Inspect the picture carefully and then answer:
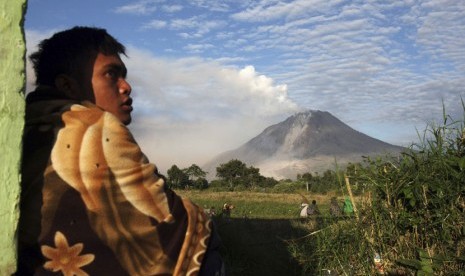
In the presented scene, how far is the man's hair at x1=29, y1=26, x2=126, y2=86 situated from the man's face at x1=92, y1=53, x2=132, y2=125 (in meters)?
0.04

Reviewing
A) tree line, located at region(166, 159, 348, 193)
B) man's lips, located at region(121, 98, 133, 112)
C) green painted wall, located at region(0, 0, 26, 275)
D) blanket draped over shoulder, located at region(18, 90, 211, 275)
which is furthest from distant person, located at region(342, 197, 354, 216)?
tree line, located at region(166, 159, 348, 193)

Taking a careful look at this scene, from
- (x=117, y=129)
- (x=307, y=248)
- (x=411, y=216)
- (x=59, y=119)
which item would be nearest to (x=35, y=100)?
(x=59, y=119)

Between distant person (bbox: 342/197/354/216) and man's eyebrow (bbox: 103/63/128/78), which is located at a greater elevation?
man's eyebrow (bbox: 103/63/128/78)

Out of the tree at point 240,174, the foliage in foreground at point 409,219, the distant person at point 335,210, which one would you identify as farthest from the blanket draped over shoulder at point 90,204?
the tree at point 240,174

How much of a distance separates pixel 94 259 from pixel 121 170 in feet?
0.93

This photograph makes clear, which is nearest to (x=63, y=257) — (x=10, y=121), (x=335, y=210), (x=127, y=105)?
(x=10, y=121)

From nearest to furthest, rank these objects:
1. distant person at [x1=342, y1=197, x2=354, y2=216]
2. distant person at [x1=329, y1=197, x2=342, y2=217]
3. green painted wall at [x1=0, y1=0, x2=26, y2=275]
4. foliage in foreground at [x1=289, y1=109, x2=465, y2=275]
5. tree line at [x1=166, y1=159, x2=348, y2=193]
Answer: green painted wall at [x1=0, y1=0, x2=26, y2=275] → foliage in foreground at [x1=289, y1=109, x2=465, y2=275] → distant person at [x1=342, y1=197, x2=354, y2=216] → distant person at [x1=329, y1=197, x2=342, y2=217] → tree line at [x1=166, y1=159, x2=348, y2=193]

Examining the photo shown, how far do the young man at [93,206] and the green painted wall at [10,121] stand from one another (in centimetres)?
8

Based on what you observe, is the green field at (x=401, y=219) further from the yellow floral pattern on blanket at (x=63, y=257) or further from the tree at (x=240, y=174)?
the tree at (x=240, y=174)

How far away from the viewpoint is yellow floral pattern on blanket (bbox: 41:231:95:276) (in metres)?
1.63

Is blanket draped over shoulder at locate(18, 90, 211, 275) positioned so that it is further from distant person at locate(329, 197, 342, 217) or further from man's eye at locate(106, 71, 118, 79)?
distant person at locate(329, 197, 342, 217)

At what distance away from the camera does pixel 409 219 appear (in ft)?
12.8

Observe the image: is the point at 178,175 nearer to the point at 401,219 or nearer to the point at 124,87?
the point at 401,219

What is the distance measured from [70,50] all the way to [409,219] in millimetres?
2869
